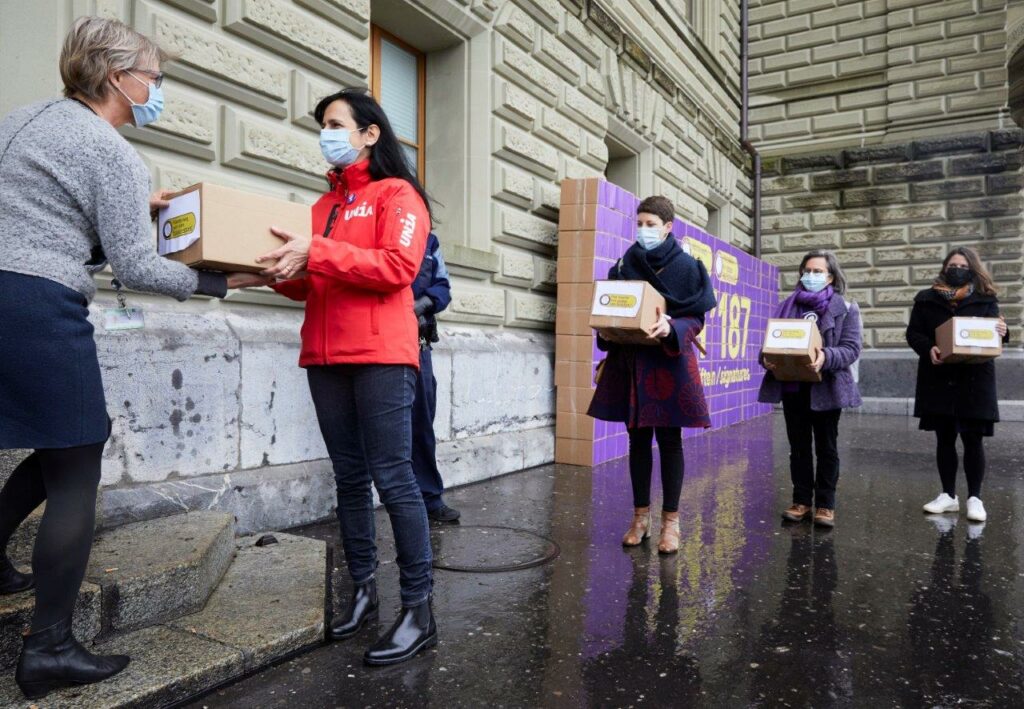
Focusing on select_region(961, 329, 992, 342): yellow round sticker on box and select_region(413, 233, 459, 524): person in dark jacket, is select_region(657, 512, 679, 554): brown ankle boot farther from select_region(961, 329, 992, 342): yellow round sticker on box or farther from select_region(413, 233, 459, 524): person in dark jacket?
select_region(961, 329, 992, 342): yellow round sticker on box

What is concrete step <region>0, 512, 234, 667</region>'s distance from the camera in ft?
7.33

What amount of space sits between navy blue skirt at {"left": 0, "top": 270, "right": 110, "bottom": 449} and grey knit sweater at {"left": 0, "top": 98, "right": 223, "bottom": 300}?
2.2 inches

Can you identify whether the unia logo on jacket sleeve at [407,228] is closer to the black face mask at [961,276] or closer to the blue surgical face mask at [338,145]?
the blue surgical face mask at [338,145]

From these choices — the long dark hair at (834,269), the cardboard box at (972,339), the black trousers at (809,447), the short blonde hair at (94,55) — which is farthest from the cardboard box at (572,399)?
the short blonde hair at (94,55)

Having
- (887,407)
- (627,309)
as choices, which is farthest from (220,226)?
(887,407)

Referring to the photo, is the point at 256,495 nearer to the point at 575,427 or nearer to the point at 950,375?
the point at 575,427

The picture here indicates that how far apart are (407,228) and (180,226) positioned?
0.64m

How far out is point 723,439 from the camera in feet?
27.5

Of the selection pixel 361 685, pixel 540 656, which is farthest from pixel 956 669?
pixel 361 685

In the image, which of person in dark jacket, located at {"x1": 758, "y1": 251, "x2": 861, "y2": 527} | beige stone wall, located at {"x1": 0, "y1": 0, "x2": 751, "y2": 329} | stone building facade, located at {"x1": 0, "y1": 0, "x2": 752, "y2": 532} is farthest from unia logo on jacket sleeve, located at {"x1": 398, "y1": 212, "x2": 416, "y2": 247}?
person in dark jacket, located at {"x1": 758, "y1": 251, "x2": 861, "y2": 527}

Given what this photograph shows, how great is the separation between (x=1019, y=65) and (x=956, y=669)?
506 inches

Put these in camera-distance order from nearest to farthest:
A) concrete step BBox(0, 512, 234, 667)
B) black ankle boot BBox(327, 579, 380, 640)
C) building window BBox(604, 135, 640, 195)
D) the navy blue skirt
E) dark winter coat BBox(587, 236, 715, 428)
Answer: the navy blue skirt → concrete step BBox(0, 512, 234, 667) → black ankle boot BBox(327, 579, 380, 640) → dark winter coat BBox(587, 236, 715, 428) → building window BBox(604, 135, 640, 195)

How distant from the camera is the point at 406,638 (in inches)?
97.2

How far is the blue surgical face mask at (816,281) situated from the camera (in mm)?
4402
